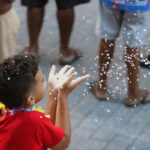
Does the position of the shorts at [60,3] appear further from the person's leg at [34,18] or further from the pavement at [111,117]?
the pavement at [111,117]

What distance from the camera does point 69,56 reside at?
4.04 metres

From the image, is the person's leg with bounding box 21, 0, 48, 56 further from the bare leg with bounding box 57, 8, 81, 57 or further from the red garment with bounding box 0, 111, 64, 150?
the red garment with bounding box 0, 111, 64, 150

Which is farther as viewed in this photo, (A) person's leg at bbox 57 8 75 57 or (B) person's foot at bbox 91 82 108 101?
(A) person's leg at bbox 57 8 75 57

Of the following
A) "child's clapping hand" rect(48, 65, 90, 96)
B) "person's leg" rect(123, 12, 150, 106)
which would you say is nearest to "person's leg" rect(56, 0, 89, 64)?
"person's leg" rect(123, 12, 150, 106)

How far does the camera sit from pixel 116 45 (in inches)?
131

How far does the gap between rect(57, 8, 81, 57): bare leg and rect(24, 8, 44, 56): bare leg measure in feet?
0.68

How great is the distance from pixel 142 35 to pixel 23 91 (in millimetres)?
1715

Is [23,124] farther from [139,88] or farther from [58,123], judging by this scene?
[139,88]

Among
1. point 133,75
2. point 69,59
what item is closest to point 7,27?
point 69,59

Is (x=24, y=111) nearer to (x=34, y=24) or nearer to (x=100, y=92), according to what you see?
(x=100, y=92)

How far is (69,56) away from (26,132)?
90.9 inches

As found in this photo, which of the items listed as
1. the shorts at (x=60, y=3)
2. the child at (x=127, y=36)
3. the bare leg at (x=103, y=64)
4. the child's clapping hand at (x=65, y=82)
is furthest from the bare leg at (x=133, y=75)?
the child's clapping hand at (x=65, y=82)

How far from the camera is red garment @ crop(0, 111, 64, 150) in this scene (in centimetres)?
178

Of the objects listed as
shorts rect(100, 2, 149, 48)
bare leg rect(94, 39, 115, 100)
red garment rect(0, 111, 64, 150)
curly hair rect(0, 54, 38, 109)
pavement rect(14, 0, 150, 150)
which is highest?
curly hair rect(0, 54, 38, 109)
